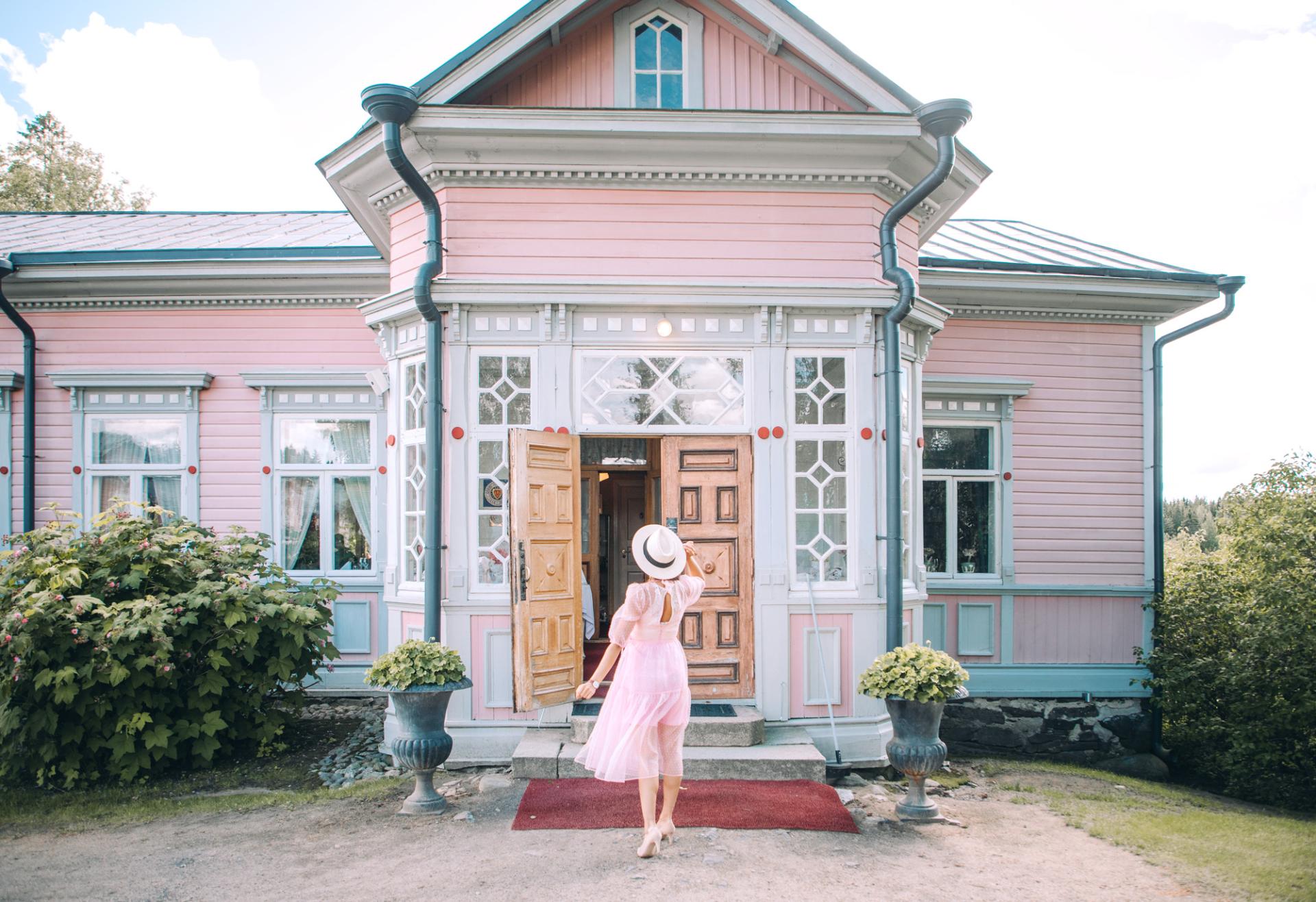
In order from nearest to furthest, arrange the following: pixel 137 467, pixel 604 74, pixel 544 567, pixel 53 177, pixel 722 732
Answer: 1. pixel 722 732
2. pixel 544 567
3. pixel 604 74
4. pixel 137 467
5. pixel 53 177

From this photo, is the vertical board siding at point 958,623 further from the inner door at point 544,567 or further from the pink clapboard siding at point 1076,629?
the inner door at point 544,567

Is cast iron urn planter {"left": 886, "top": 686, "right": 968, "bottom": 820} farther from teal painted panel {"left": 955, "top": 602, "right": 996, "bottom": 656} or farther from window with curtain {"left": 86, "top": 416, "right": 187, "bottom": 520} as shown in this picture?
window with curtain {"left": 86, "top": 416, "right": 187, "bottom": 520}

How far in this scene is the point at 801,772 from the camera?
611cm

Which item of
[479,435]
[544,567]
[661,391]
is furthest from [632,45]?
[544,567]

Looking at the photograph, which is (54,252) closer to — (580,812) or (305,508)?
(305,508)

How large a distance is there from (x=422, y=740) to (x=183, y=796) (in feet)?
6.87

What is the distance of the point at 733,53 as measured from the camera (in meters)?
7.27

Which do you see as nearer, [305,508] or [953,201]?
[953,201]

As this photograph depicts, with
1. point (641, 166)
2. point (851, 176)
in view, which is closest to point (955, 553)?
point (851, 176)

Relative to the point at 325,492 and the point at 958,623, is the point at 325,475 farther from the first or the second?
the point at 958,623

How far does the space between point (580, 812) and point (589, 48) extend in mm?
5725

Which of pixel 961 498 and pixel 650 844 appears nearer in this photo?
pixel 650 844

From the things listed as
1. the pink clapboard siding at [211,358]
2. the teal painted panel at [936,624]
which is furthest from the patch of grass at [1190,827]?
the pink clapboard siding at [211,358]

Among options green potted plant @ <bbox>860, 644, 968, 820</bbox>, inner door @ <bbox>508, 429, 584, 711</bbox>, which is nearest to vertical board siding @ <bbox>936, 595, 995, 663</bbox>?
green potted plant @ <bbox>860, 644, 968, 820</bbox>
